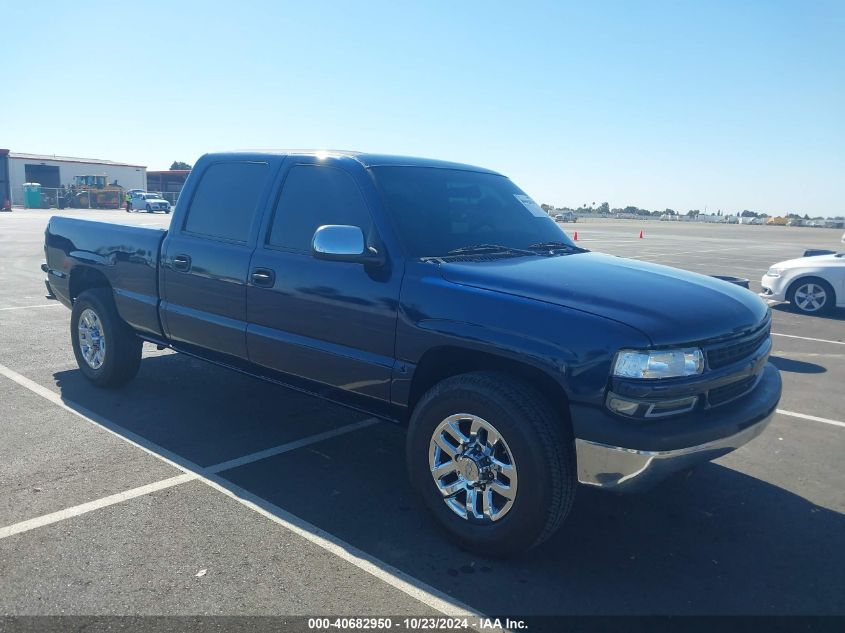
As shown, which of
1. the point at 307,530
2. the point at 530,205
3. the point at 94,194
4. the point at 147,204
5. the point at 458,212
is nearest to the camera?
the point at 307,530

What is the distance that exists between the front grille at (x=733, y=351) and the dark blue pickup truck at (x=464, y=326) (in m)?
0.02

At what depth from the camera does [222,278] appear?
4.61m

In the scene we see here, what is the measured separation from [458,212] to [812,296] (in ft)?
31.1

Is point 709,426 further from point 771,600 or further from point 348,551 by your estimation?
point 348,551

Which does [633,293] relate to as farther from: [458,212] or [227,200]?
[227,200]

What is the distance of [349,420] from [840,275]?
9.37m

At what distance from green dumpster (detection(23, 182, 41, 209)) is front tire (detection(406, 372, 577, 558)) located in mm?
59910

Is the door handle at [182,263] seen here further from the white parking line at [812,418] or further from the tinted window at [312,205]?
the white parking line at [812,418]

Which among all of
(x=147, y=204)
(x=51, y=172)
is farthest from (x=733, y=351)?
(x=51, y=172)

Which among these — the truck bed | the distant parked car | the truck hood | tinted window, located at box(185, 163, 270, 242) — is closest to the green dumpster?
the distant parked car

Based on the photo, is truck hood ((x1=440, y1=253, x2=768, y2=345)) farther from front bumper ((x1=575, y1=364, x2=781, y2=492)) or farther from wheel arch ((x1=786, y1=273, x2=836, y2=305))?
wheel arch ((x1=786, y1=273, x2=836, y2=305))

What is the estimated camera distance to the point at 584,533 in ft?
11.9

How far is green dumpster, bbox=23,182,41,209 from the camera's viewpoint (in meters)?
53.8

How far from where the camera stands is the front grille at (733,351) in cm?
322
